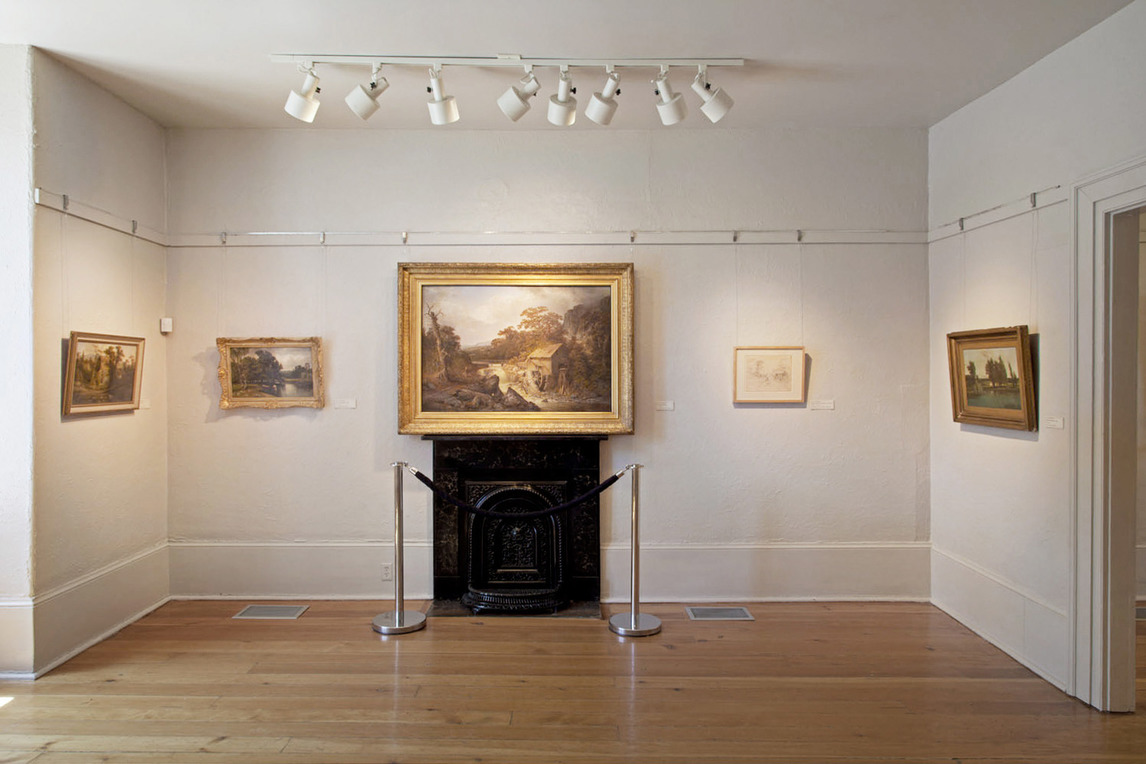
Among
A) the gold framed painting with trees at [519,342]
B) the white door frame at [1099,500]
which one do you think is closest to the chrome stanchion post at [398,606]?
the gold framed painting with trees at [519,342]

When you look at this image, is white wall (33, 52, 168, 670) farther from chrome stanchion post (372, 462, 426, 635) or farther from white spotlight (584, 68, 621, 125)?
white spotlight (584, 68, 621, 125)

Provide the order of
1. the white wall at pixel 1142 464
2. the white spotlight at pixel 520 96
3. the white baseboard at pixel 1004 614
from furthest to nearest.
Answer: the white wall at pixel 1142 464 < the white spotlight at pixel 520 96 < the white baseboard at pixel 1004 614

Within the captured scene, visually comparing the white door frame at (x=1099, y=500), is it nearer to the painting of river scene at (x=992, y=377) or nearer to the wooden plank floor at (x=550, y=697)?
the wooden plank floor at (x=550, y=697)

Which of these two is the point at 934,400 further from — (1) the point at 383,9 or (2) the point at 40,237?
(2) the point at 40,237

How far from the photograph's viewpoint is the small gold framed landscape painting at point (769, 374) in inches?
241

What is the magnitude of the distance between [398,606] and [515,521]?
1192 mm

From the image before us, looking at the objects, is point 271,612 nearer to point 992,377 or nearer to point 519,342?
point 519,342

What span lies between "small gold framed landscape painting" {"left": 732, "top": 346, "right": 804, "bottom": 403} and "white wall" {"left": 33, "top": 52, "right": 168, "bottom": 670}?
503cm

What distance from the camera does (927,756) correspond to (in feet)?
11.9

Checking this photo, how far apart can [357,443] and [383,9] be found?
11.5ft

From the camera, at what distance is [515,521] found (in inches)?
239

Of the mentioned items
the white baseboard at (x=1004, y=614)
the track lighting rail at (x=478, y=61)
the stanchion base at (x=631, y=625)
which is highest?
the track lighting rail at (x=478, y=61)

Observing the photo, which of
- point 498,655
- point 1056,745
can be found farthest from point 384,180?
point 1056,745

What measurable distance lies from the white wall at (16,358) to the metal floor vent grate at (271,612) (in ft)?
4.82
